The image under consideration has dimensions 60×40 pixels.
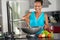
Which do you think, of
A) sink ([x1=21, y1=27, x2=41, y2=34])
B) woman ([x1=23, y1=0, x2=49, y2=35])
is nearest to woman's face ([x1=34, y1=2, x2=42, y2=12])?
woman ([x1=23, y1=0, x2=49, y2=35])

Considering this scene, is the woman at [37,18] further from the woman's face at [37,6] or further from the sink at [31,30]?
the sink at [31,30]

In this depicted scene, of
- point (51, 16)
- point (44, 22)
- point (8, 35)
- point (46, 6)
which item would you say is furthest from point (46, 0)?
point (8, 35)

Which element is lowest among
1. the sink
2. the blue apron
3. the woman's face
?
the sink

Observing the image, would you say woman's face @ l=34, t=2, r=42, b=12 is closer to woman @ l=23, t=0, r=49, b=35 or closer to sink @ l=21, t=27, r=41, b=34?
woman @ l=23, t=0, r=49, b=35

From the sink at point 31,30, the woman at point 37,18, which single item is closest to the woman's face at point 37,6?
the woman at point 37,18

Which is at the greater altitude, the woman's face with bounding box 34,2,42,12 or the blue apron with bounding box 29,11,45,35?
the woman's face with bounding box 34,2,42,12

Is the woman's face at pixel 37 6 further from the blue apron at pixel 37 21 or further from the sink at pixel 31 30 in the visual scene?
the sink at pixel 31 30

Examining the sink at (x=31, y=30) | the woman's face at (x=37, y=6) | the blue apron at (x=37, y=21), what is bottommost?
the sink at (x=31, y=30)

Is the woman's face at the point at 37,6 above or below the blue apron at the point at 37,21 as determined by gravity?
above

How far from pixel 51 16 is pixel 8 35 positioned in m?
1.45

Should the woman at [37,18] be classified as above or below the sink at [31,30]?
above

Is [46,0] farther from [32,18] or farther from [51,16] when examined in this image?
[32,18]

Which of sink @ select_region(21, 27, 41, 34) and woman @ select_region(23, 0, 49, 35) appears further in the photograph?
woman @ select_region(23, 0, 49, 35)

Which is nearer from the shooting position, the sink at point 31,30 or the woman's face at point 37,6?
the sink at point 31,30
